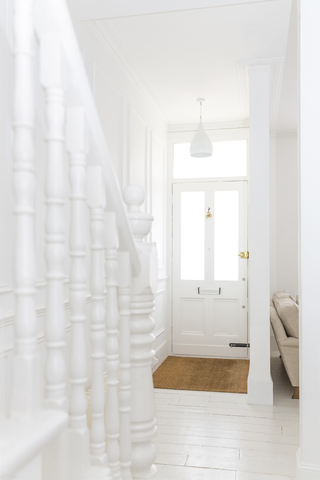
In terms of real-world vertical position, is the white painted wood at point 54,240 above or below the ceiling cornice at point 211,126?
below

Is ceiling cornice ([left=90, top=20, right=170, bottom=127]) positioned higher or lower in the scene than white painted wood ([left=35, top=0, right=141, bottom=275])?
higher

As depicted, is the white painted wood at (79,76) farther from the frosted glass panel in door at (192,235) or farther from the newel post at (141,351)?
the frosted glass panel in door at (192,235)

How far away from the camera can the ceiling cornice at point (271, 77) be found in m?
3.96

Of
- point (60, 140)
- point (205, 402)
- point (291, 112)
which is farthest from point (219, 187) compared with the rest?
point (60, 140)

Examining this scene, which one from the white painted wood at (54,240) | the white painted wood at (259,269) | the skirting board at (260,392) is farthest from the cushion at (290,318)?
the white painted wood at (54,240)

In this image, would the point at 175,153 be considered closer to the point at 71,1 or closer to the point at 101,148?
the point at 71,1

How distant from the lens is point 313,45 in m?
2.27

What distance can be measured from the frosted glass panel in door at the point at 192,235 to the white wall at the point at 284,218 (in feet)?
3.24

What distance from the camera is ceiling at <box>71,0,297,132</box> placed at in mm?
3250

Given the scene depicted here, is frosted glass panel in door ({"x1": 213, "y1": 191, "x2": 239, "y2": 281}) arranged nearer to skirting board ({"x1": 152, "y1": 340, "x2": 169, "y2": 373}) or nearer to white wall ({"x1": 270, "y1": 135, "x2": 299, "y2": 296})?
white wall ({"x1": 270, "y1": 135, "x2": 299, "y2": 296})

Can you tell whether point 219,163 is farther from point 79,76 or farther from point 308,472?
point 79,76

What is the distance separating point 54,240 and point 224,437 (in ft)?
8.42

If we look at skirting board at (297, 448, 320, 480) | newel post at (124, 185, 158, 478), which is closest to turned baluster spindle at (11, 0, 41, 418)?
newel post at (124, 185, 158, 478)

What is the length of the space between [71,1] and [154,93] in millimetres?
2029
